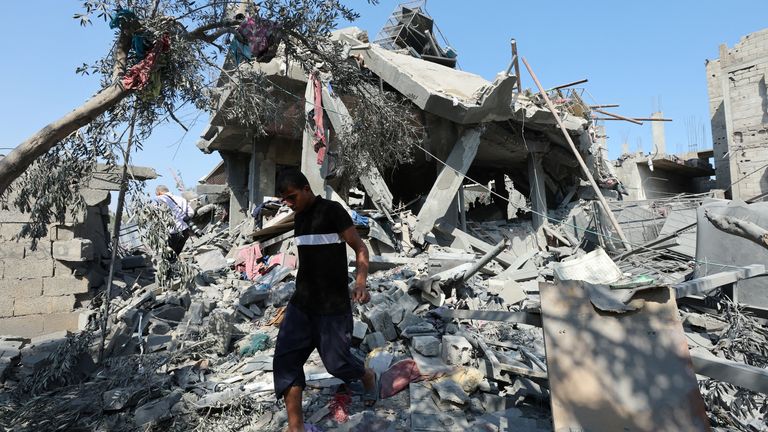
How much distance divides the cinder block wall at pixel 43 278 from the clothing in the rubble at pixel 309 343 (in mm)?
4901

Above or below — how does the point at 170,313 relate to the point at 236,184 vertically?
below

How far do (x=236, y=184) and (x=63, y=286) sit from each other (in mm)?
7304

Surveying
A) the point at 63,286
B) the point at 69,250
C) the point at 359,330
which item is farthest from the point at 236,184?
the point at 359,330

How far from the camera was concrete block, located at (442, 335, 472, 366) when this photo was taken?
136 inches

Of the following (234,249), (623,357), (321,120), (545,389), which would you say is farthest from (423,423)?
(234,249)

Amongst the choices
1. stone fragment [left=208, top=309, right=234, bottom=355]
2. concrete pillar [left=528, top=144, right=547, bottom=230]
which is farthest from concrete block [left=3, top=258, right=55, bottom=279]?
concrete pillar [left=528, top=144, right=547, bottom=230]

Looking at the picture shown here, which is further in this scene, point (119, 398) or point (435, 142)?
point (435, 142)

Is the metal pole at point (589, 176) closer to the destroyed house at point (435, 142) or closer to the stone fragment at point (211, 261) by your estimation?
the destroyed house at point (435, 142)

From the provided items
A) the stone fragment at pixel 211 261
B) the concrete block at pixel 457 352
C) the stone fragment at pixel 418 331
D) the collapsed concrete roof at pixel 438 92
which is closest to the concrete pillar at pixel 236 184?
the collapsed concrete roof at pixel 438 92

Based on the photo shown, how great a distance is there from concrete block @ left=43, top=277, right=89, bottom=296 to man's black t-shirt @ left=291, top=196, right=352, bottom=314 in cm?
519

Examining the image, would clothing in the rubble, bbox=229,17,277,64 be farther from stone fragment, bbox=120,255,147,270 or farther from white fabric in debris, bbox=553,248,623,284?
stone fragment, bbox=120,255,147,270

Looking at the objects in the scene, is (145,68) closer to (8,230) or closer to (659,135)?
(8,230)

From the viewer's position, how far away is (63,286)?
5887 mm

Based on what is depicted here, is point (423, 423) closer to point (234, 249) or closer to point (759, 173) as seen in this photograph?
point (234, 249)
